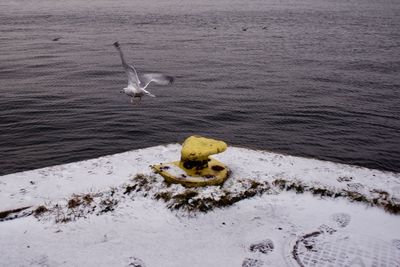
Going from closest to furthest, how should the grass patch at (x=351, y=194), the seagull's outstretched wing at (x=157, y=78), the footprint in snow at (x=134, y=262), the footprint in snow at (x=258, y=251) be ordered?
the footprint in snow at (x=134, y=262), the footprint in snow at (x=258, y=251), the grass patch at (x=351, y=194), the seagull's outstretched wing at (x=157, y=78)

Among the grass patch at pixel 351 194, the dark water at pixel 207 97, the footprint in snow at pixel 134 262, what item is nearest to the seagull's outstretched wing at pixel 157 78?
the grass patch at pixel 351 194

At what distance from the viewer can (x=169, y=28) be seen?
4428 centimetres

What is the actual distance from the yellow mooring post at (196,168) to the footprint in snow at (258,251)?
173cm

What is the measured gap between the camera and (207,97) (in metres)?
18.5

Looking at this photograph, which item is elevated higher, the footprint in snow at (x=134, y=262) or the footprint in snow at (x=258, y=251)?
the footprint in snow at (x=258, y=251)

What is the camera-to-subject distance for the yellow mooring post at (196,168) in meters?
7.34

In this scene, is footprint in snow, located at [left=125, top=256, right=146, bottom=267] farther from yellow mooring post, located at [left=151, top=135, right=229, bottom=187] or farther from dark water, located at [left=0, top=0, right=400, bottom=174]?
dark water, located at [left=0, top=0, right=400, bottom=174]

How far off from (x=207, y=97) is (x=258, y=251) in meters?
13.0

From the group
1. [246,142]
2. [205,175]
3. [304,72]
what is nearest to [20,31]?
[304,72]

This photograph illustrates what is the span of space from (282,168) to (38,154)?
7.78m

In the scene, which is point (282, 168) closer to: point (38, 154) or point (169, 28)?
point (38, 154)

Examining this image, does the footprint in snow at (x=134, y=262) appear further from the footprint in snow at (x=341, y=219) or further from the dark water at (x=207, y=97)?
the dark water at (x=207, y=97)

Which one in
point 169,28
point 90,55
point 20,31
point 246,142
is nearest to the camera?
point 246,142

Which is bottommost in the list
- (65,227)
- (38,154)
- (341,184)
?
(38,154)
